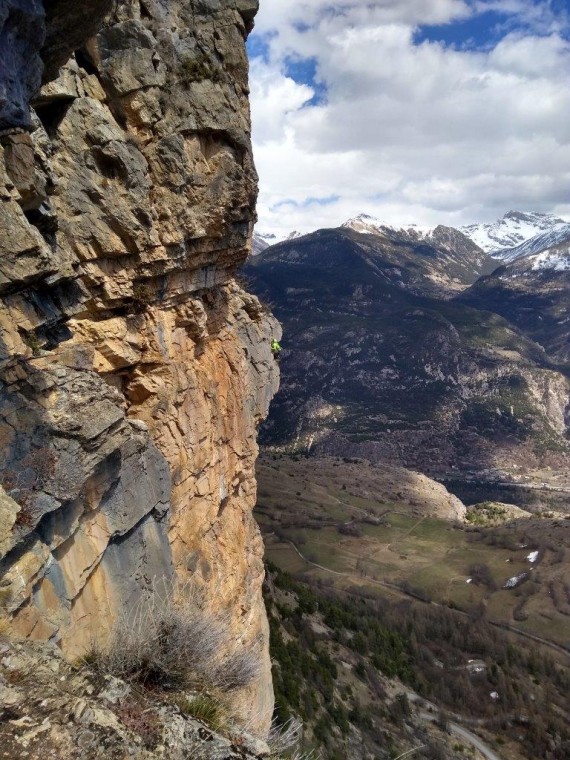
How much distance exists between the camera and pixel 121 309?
1700 centimetres

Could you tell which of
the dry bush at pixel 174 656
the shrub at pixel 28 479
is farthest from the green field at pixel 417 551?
the shrub at pixel 28 479

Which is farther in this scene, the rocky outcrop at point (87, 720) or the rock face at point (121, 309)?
the rock face at point (121, 309)

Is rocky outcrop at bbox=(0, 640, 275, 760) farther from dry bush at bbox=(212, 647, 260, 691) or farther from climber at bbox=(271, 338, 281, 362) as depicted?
climber at bbox=(271, 338, 281, 362)

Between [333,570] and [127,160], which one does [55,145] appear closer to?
[127,160]

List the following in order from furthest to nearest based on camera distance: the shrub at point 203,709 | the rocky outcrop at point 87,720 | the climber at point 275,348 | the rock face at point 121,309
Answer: the climber at point 275,348 → the rock face at point 121,309 → the shrub at point 203,709 → the rocky outcrop at point 87,720

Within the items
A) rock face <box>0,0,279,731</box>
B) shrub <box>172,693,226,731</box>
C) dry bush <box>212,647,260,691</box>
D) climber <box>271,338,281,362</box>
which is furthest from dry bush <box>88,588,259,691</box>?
climber <box>271,338,281,362</box>

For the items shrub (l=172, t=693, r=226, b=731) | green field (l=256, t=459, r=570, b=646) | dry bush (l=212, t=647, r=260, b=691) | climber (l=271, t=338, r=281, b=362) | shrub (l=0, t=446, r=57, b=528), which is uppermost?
climber (l=271, t=338, r=281, b=362)

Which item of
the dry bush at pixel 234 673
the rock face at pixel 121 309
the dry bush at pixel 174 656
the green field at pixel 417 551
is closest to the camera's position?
the dry bush at pixel 174 656

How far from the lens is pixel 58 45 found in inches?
449

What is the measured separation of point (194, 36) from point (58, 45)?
7.72 metres

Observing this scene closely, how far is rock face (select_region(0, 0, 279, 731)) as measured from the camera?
10523 mm

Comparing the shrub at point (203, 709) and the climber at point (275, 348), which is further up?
the climber at point (275, 348)

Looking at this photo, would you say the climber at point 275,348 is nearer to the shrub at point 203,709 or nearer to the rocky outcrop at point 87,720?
the shrub at point 203,709

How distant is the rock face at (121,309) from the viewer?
10.5m
